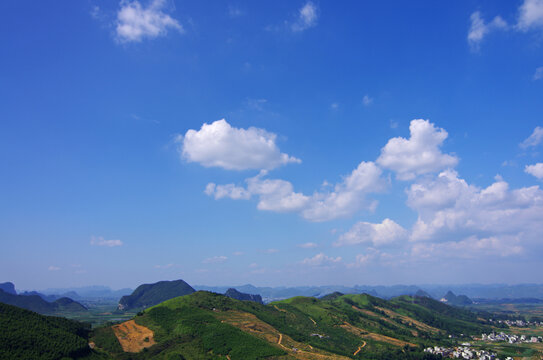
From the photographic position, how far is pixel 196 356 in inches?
4338

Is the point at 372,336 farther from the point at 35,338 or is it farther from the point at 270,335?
the point at 35,338

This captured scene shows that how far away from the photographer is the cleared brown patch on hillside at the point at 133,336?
117 meters

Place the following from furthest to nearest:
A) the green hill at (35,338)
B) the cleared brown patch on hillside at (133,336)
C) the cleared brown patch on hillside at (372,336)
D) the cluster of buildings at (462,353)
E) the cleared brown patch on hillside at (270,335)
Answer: the cleared brown patch on hillside at (372,336) → the cluster of buildings at (462,353) → the cleared brown patch on hillside at (270,335) → the cleared brown patch on hillside at (133,336) → the green hill at (35,338)

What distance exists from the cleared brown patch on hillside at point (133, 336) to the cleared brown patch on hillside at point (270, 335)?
108 feet

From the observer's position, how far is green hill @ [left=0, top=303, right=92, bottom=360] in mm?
82125

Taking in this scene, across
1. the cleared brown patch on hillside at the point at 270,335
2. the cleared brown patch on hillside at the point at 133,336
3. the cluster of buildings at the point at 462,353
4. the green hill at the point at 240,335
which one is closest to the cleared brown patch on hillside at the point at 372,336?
→ the green hill at the point at 240,335

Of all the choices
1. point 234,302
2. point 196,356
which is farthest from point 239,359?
point 234,302

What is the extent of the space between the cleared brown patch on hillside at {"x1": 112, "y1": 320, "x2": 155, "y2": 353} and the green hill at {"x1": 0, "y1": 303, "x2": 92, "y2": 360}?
758 inches

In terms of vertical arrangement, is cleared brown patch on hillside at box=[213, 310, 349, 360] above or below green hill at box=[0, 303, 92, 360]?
below

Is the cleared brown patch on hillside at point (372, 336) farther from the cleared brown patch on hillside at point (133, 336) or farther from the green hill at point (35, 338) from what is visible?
the green hill at point (35, 338)

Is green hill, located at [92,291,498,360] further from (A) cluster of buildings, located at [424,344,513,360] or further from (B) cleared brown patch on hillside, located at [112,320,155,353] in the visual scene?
(A) cluster of buildings, located at [424,344,513,360]

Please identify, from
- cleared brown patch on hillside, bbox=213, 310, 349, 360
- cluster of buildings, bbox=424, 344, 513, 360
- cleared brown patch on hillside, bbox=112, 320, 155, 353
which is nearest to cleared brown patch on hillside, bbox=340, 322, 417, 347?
cluster of buildings, bbox=424, 344, 513, 360

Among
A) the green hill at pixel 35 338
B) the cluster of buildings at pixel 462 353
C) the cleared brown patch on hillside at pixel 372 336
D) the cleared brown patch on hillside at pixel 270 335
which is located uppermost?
the green hill at pixel 35 338

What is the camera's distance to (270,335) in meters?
138
